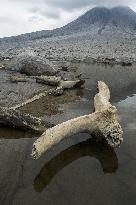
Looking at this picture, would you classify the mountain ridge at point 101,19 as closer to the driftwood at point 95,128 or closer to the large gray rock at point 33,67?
the large gray rock at point 33,67

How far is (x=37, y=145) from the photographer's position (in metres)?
7.45

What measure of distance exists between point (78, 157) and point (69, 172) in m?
0.84

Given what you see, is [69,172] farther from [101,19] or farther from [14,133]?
[101,19]

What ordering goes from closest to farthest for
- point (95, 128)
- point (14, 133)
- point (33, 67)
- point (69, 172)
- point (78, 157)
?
point (69, 172) → point (78, 157) → point (95, 128) → point (14, 133) → point (33, 67)

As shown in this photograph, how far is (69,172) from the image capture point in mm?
7371

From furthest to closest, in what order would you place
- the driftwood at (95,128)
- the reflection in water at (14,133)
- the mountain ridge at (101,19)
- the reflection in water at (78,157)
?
the mountain ridge at (101,19), the reflection in water at (14,133), the driftwood at (95,128), the reflection in water at (78,157)

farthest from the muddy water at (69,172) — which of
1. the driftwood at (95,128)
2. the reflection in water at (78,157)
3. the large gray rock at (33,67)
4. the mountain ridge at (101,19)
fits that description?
the mountain ridge at (101,19)

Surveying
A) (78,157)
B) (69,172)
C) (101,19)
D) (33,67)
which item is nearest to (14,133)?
(78,157)

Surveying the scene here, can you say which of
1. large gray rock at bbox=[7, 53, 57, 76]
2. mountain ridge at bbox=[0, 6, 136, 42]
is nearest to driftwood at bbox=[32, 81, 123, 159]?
large gray rock at bbox=[7, 53, 57, 76]

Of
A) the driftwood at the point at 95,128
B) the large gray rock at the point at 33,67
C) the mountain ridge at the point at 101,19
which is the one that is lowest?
the mountain ridge at the point at 101,19

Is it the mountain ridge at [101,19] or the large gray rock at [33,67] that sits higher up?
the large gray rock at [33,67]

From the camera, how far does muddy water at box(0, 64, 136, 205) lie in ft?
21.0

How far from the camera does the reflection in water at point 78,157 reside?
7.08 meters

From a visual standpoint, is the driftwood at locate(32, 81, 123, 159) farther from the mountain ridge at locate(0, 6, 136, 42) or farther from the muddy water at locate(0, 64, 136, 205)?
the mountain ridge at locate(0, 6, 136, 42)
